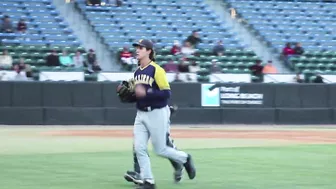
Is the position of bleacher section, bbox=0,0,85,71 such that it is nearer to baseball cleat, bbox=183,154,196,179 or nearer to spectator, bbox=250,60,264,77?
spectator, bbox=250,60,264,77

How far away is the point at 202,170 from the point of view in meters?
13.2

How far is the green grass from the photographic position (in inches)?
441

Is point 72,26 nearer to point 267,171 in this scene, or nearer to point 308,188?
point 267,171

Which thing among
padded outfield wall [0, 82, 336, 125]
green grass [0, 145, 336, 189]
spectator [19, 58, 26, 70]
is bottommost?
padded outfield wall [0, 82, 336, 125]

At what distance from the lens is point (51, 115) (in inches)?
1046

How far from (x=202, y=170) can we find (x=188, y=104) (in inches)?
594

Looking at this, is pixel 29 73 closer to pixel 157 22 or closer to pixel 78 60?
pixel 78 60

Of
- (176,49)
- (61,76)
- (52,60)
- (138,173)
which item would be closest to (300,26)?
(176,49)

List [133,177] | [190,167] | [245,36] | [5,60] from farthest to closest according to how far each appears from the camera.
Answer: [245,36], [5,60], [190,167], [133,177]

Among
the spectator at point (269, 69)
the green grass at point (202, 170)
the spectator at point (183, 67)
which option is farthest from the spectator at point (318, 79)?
the green grass at point (202, 170)

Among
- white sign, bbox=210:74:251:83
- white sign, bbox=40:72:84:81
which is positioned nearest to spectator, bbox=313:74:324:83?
white sign, bbox=210:74:251:83

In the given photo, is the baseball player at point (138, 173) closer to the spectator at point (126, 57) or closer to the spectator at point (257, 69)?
the spectator at point (126, 57)

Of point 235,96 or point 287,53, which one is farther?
point 287,53

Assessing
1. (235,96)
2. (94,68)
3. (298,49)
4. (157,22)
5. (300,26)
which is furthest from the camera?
(300,26)
